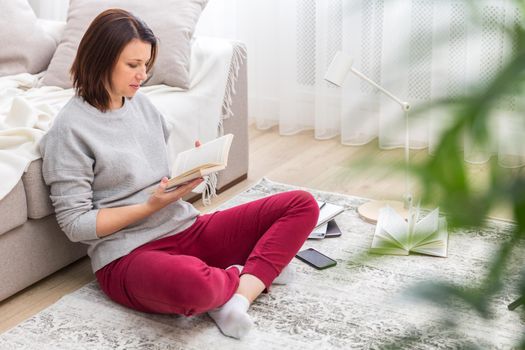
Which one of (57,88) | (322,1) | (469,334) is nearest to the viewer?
(469,334)

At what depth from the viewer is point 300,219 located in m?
2.09

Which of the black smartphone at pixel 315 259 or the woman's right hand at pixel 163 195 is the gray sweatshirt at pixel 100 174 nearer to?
the woman's right hand at pixel 163 195

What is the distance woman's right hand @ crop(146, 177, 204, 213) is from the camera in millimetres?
1932

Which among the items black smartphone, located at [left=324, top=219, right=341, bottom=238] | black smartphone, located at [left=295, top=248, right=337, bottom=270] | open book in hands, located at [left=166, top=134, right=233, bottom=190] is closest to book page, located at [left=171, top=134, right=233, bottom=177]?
open book in hands, located at [left=166, top=134, right=233, bottom=190]

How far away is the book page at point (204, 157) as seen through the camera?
192 cm

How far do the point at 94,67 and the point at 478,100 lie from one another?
70.2 inches

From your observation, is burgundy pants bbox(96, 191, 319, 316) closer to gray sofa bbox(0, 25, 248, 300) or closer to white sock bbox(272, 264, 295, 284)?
white sock bbox(272, 264, 295, 284)

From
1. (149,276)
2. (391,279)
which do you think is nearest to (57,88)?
(149,276)

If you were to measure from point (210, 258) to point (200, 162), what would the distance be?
31cm

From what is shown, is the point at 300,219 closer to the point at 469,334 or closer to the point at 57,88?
the point at 57,88

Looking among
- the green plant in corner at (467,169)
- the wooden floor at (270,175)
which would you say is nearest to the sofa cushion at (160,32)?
the wooden floor at (270,175)

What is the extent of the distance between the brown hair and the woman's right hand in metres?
0.28

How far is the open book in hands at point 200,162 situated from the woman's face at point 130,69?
8.9 inches

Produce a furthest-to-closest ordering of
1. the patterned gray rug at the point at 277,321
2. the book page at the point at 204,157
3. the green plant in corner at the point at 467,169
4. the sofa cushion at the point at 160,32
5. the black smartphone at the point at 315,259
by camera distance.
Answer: the sofa cushion at the point at 160,32 < the black smartphone at the point at 315,259 < the book page at the point at 204,157 < the patterned gray rug at the point at 277,321 < the green plant in corner at the point at 467,169
